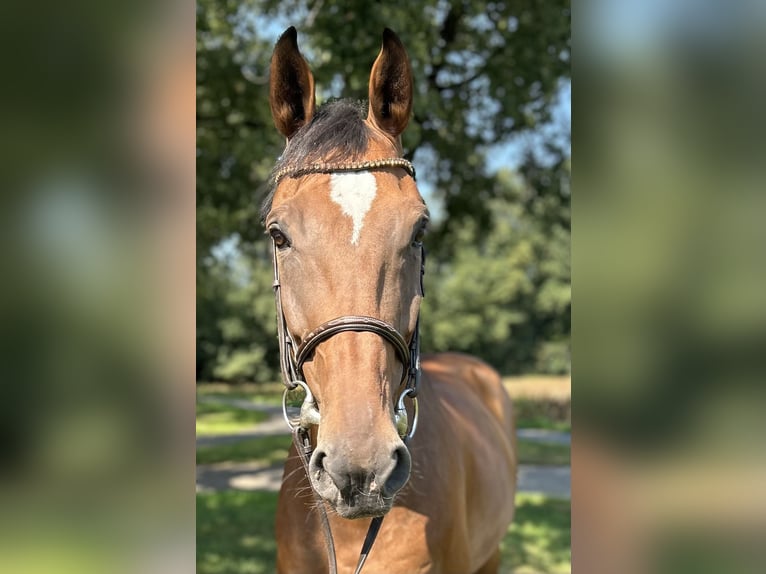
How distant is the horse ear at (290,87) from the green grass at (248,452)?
8284 mm

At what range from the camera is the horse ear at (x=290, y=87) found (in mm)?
2078

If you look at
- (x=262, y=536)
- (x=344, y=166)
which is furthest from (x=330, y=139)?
(x=262, y=536)

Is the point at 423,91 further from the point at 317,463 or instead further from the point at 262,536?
the point at 262,536

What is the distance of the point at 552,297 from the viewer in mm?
26359

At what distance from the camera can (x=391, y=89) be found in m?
2.19

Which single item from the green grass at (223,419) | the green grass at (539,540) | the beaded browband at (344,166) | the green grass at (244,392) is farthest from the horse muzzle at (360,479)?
the green grass at (244,392)

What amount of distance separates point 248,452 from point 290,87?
9766mm

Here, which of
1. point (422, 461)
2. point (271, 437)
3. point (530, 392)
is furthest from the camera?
point (530, 392)

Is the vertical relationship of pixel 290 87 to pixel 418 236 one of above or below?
above
